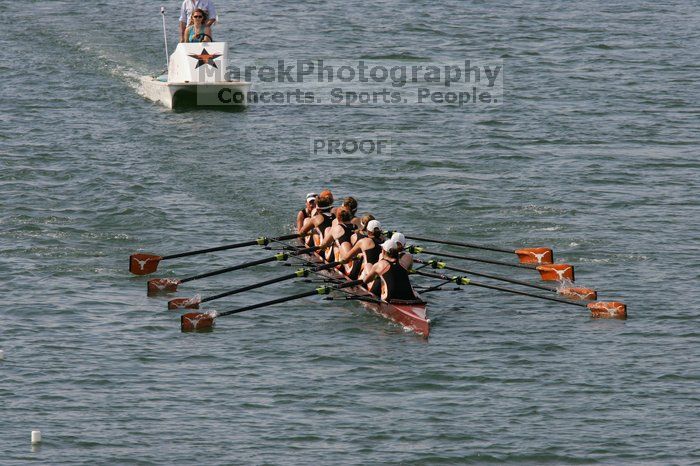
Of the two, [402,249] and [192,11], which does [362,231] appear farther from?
[192,11]

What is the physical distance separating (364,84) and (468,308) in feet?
75.9

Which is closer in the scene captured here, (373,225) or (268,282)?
(373,225)

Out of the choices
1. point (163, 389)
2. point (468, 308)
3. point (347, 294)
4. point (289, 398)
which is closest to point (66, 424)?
point (163, 389)

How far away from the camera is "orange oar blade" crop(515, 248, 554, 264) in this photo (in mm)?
29625

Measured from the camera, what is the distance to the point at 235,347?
25.2 m

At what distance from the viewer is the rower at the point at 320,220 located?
2970 centimetres

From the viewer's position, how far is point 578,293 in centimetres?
2753

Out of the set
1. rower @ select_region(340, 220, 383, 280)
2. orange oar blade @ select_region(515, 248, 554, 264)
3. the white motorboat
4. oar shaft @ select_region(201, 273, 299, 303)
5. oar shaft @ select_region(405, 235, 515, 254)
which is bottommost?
oar shaft @ select_region(201, 273, 299, 303)

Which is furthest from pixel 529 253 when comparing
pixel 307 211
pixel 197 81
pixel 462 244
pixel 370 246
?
pixel 197 81

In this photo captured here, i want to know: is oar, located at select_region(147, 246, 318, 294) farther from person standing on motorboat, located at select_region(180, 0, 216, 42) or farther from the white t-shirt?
the white t-shirt

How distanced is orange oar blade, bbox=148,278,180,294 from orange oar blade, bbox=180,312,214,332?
8.10ft

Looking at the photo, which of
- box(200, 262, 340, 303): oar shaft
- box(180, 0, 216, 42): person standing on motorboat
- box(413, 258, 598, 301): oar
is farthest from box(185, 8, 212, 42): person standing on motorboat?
box(413, 258, 598, 301): oar

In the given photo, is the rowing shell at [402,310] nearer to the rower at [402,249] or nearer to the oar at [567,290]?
the rower at [402,249]

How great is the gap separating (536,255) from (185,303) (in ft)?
28.4
